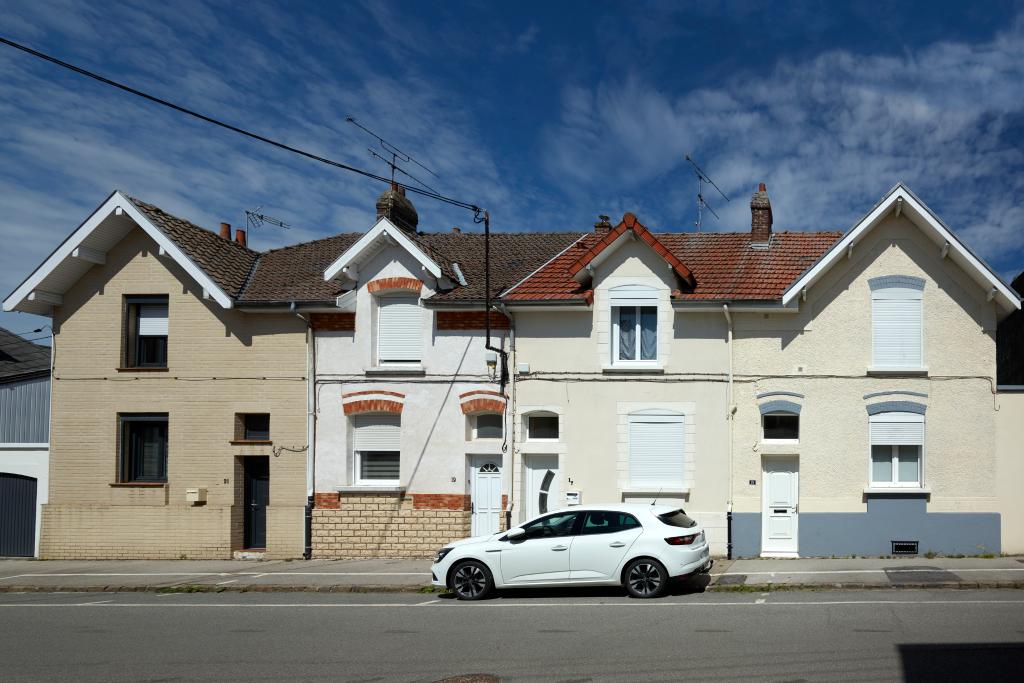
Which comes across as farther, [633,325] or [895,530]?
[633,325]

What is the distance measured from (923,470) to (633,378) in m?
5.67

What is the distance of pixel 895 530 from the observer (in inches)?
717

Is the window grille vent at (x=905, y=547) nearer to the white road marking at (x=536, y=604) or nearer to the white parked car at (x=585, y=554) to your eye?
the white road marking at (x=536, y=604)

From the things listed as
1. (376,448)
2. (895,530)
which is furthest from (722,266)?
(376,448)

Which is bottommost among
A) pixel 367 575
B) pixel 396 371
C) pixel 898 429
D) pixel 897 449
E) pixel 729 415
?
A: pixel 367 575

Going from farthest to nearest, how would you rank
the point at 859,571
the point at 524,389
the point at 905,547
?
1. the point at 524,389
2. the point at 905,547
3. the point at 859,571

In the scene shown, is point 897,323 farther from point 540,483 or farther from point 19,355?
point 19,355

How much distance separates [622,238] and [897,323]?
549cm

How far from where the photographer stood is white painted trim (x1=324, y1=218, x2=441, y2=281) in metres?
19.8

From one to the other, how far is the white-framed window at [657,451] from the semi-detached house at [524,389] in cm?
4

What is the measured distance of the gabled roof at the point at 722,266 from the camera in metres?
19.2

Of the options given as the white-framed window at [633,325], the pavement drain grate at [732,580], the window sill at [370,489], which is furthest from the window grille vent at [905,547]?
the window sill at [370,489]

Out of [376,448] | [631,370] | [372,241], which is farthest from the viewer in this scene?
[376,448]

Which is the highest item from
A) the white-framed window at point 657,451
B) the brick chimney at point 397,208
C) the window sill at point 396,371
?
the brick chimney at point 397,208
